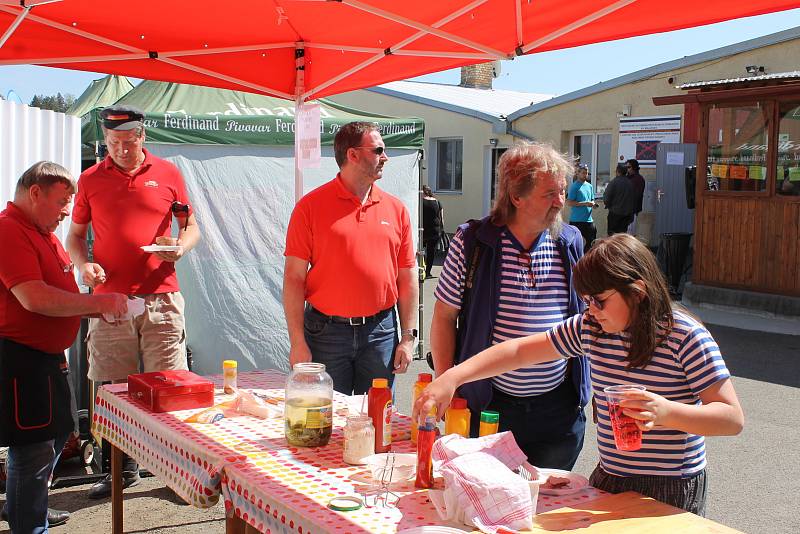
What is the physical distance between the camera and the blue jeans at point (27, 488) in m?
3.45

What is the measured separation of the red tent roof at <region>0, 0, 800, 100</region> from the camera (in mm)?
3845

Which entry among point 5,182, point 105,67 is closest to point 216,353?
point 5,182

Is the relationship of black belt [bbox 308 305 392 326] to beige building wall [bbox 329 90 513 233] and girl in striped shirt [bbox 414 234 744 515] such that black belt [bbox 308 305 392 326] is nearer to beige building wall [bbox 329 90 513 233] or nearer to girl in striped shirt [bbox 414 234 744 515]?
girl in striped shirt [bbox 414 234 744 515]

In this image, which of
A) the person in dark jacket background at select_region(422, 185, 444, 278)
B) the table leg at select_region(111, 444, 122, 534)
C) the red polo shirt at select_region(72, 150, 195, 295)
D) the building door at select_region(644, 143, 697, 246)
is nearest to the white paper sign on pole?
the red polo shirt at select_region(72, 150, 195, 295)

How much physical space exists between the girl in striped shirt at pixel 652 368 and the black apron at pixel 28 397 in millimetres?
2417

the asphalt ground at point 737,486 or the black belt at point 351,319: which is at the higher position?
the black belt at point 351,319

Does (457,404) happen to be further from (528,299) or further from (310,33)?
(310,33)

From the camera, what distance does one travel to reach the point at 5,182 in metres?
5.02

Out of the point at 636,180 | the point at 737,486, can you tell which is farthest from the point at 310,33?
the point at 636,180

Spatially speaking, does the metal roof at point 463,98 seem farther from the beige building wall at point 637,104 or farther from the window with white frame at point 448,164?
the beige building wall at point 637,104

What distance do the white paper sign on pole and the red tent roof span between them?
0.16 meters

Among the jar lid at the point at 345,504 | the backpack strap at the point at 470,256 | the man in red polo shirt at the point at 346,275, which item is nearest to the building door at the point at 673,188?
the man in red polo shirt at the point at 346,275

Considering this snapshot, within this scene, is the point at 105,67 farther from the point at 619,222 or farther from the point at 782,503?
the point at 619,222

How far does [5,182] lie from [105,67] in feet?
3.27
